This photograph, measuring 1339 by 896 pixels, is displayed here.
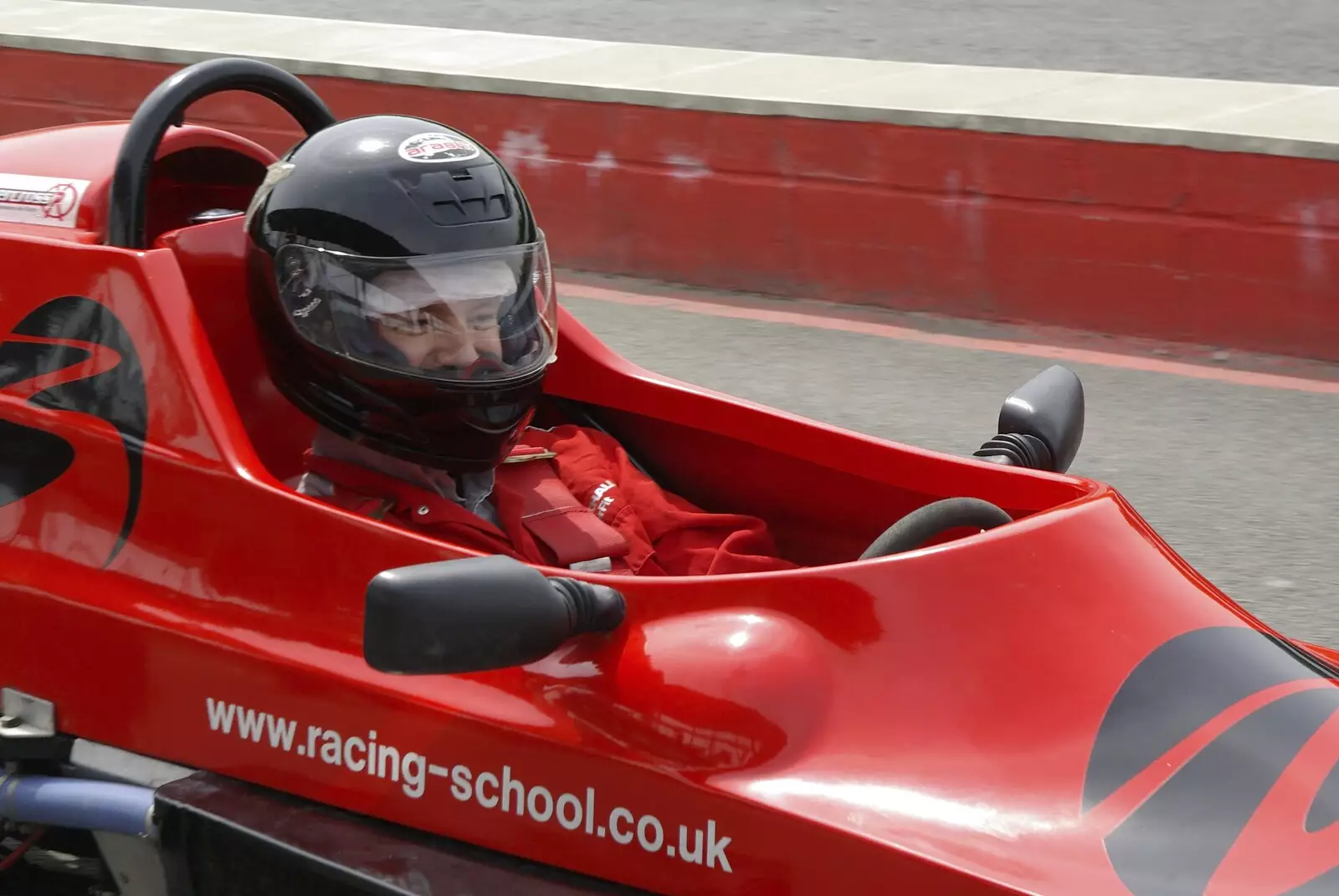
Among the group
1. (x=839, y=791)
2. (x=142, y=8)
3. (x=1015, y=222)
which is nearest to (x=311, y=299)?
(x=839, y=791)

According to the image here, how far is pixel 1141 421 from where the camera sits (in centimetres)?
553

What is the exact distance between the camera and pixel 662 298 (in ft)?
22.6

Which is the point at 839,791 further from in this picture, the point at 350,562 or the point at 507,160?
the point at 507,160

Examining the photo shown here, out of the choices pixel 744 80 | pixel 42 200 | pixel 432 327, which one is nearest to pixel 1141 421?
pixel 744 80

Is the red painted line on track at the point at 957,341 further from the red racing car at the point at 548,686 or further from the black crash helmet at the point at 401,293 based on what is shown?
the black crash helmet at the point at 401,293

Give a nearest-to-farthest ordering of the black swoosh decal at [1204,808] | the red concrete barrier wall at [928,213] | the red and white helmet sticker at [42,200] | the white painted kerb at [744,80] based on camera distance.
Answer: the black swoosh decal at [1204,808] < the red and white helmet sticker at [42,200] < the red concrete barrier wall at [928,213] < the white painted kerb at [744,80]

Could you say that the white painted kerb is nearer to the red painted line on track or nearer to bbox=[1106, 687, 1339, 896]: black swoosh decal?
the red painted line on track

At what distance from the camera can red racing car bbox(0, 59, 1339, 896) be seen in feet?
7.00

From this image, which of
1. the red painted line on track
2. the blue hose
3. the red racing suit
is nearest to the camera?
the blue hose

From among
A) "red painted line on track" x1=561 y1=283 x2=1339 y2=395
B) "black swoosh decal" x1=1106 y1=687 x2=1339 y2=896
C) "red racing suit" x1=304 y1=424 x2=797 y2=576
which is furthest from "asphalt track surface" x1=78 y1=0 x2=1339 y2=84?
"black swoosh decal" x1=1106 y1=687 x2=1339 y2=896

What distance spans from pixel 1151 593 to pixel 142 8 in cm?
817

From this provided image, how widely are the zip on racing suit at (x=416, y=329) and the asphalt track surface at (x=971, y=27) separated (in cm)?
660

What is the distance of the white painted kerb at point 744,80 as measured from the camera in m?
6.24

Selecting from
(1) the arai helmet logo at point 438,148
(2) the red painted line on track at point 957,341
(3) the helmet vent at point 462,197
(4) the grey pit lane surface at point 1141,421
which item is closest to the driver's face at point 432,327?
(3) the helmet vent at point 462,197
